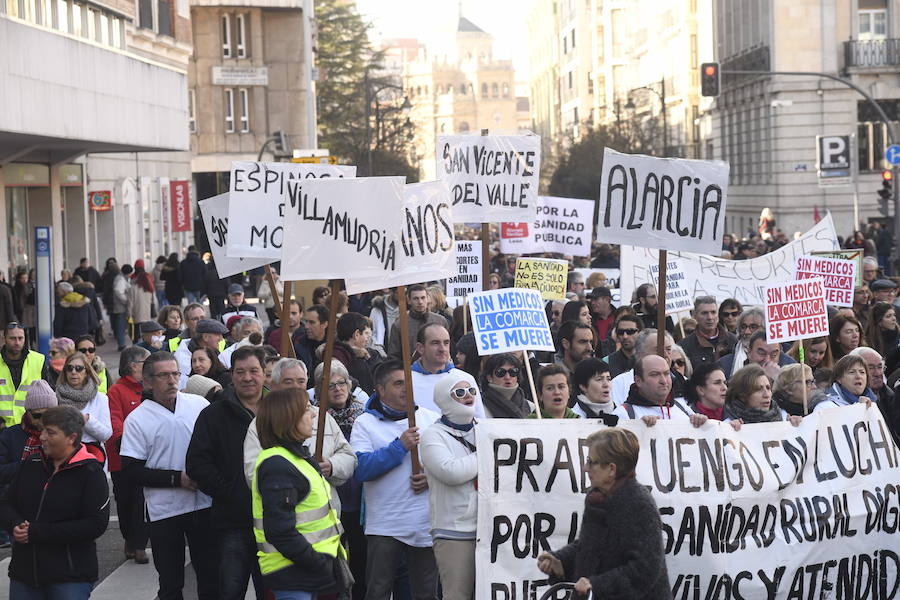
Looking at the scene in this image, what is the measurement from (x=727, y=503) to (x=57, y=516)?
128 inches

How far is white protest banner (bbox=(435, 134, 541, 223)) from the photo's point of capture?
40.3ft

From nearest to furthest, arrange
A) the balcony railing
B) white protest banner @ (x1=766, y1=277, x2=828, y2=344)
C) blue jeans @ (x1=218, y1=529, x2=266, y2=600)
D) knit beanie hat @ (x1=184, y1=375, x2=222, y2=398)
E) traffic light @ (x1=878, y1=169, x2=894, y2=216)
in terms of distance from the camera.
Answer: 1. blue jeans @ (x1=218, y1=529, x2=266, y2=600)
2. knit beanie hat @ (x1=184, y1=375, x2=222, y2=398)
3. white protest banner @ (x1=766, y1=277, x2=828, y2=344)
4. traffic light @ (x1=878, y1=169, x2=894, y2=216)
5. the balcony railing

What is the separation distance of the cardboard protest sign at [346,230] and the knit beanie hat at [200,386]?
4.95 feet

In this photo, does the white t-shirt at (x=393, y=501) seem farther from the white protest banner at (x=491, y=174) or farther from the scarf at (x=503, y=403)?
the white protest banner at (x=491, y=174)

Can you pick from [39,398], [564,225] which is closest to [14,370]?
[39,398]

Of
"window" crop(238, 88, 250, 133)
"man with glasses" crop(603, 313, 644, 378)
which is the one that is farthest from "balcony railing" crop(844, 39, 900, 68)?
"man with glasses" crop(603, 313, 644, 378)

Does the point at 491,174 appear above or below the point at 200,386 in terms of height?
above

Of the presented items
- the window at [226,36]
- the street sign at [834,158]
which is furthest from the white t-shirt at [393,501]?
the window at [226,36]

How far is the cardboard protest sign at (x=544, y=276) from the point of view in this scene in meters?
15.1

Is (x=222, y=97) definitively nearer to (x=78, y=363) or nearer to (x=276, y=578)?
(x=78, y=363)

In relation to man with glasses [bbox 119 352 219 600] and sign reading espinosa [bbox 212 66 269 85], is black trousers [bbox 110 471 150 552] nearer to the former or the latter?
man with glasses [bbox 119 352 219 600]

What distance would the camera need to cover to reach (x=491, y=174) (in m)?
12.5

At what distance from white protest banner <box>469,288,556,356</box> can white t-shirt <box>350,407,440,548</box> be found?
106cm

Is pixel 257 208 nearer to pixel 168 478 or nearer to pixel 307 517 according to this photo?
pixel 168 478
